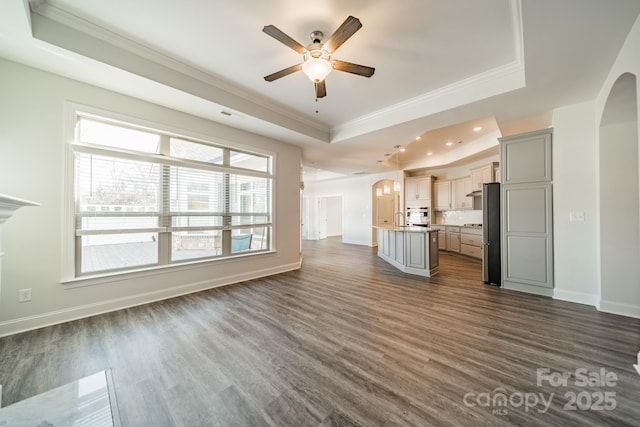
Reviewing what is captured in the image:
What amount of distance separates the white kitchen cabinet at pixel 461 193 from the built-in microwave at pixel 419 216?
2.91 feet

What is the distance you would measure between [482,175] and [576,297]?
3.83m

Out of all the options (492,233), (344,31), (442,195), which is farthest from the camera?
(442,195)

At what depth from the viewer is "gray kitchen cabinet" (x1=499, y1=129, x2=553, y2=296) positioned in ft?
11.1

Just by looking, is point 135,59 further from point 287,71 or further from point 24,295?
point 24,295

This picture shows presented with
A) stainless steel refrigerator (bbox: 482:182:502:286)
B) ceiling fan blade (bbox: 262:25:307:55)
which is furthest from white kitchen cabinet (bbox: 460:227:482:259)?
ceiling fan blade (bbox: 262:25:307:55)

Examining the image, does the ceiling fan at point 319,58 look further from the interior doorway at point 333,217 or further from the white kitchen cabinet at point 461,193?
the interior doorway at point 333,217

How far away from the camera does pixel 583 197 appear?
3094mm

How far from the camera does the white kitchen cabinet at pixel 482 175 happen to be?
5.77 meters

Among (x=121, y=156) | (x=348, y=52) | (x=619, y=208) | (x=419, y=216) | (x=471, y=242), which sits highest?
(x=348, y=52)

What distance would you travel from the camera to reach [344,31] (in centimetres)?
189

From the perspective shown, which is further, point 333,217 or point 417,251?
point 333,217

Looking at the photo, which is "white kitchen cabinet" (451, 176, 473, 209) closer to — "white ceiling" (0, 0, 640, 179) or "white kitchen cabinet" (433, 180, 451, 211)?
"white kitchen cabinet" (433, 180, 451, 211)

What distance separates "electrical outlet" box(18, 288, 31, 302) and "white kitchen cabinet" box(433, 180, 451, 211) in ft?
29.2

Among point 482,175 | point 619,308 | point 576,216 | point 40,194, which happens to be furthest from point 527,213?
point 40,194
